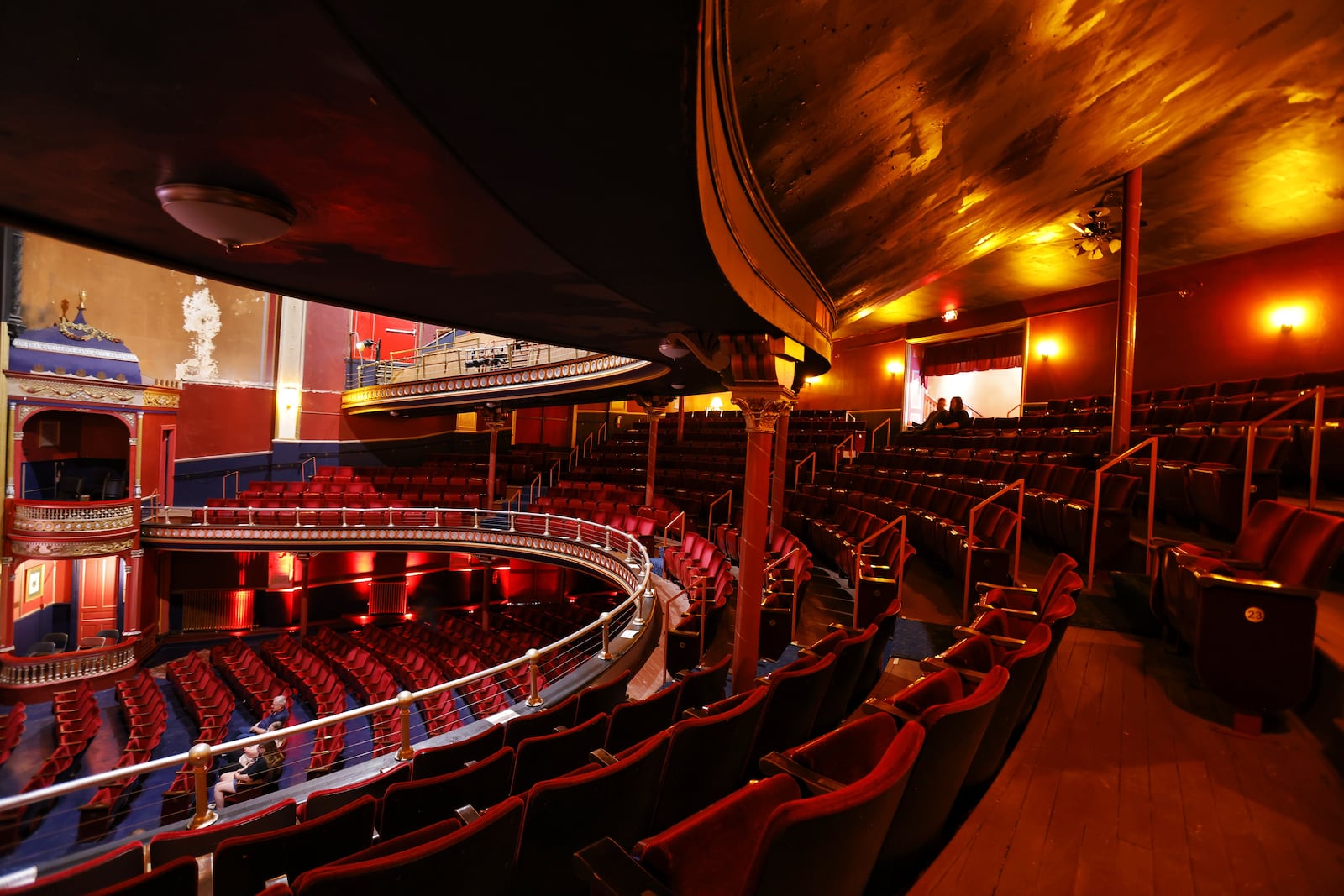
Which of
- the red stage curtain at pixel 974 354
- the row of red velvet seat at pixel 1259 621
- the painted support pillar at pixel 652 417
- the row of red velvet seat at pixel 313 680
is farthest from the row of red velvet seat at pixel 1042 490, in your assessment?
the row of red velvet seat at pixel 313 680

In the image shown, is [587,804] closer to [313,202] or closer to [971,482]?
[313,202]

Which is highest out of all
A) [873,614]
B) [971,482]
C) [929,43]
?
[929,43]

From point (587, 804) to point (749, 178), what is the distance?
2492 millimetres

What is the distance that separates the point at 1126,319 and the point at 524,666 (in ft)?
29.2

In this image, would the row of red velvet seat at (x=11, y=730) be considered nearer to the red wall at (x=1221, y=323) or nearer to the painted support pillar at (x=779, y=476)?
the painted support pillar at (x=779, y=476)

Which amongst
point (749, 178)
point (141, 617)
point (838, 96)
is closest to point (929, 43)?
point (838, 96)

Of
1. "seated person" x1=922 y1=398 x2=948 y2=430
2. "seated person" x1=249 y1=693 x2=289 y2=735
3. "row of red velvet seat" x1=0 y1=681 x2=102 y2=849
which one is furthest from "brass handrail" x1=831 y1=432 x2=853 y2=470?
"row of red velvet seat" x1=0 y1=681 x2=102 y2=849

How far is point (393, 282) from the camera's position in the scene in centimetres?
352

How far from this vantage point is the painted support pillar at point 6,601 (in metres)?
9.53

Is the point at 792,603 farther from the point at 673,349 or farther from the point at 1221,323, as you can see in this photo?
the point at 1221,323

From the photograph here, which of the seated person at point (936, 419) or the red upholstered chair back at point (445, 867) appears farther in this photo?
the seated person at point (936, 419)

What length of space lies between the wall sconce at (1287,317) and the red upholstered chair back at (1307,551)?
8.55m

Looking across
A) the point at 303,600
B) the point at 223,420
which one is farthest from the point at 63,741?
the point at 223,420

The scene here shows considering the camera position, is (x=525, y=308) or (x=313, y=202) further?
(x=525, y=308)
